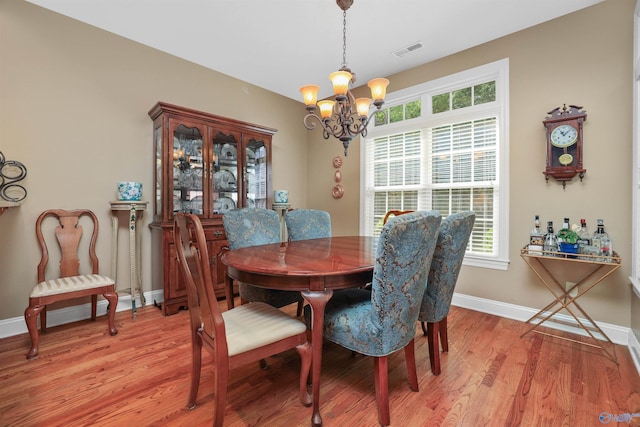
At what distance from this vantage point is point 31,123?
2.46 metres

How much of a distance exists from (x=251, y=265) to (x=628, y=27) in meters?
3.41

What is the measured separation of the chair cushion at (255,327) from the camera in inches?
52.4

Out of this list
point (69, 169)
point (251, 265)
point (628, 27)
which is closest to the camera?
point (251, 265)

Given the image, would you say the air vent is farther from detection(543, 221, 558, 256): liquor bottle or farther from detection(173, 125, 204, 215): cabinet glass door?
detection(173, 125, 204, 215): cabinet glass door

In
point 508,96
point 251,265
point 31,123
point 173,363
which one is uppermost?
point 508,96

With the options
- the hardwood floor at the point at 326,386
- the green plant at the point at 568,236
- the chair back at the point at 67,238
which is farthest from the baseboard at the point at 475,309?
the green plant at the point at 568,236

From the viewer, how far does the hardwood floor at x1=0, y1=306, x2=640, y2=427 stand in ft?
4.88

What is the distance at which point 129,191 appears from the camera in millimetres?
2793

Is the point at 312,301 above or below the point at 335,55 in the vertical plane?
below

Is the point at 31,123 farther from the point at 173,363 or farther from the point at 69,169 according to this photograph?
the point at 173,363

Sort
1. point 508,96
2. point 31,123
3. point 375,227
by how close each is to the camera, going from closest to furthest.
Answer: point 31,123 → point 508,96 → point 375,227

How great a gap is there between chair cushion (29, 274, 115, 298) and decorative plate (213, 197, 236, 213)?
125 cm

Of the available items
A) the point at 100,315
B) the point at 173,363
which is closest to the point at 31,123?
the point at 100,315

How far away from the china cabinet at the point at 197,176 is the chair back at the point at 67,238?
55cm
